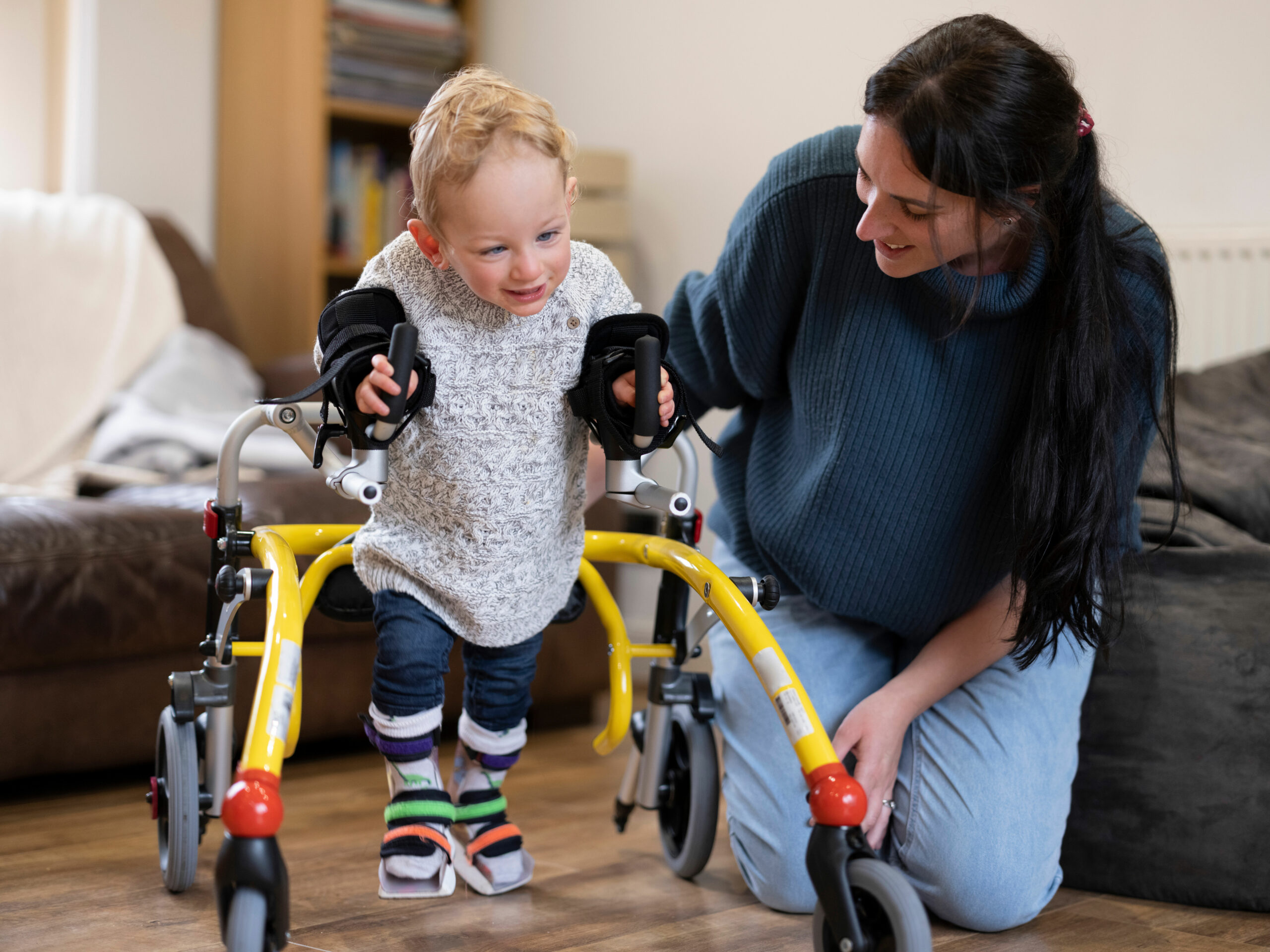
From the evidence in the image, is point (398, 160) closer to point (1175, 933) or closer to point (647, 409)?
point (647, 409)

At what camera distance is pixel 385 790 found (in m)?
1.64

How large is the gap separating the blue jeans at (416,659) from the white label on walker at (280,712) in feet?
0.64

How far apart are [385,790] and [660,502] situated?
79 cm

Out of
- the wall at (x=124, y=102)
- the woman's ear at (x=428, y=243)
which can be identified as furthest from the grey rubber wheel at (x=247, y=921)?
the wall at (x=124, y=102)

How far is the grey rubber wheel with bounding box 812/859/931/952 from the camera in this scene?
0.84 metres

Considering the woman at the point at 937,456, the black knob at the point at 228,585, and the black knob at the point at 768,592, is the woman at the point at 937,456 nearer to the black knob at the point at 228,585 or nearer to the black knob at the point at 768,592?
the black knob at the point at 768,592

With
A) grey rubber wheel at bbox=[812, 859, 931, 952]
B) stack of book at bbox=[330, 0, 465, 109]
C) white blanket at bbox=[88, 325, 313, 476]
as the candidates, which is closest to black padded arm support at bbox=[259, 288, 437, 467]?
grey rubber wheel at bbox=[812, 859, 931, 952]

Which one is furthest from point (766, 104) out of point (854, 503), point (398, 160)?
point (854, 503)

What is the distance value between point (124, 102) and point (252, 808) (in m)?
2.22

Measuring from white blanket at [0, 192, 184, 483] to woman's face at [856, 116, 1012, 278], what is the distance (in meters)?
1.51

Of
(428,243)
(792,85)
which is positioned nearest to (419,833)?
(428,243)

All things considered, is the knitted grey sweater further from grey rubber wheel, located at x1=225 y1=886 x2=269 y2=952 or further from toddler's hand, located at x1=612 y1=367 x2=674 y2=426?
grey rubber wheel, located at x1=225 y1=886 x2=269 y2=952

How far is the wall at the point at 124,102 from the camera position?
2.56m

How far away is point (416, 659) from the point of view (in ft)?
3.52
